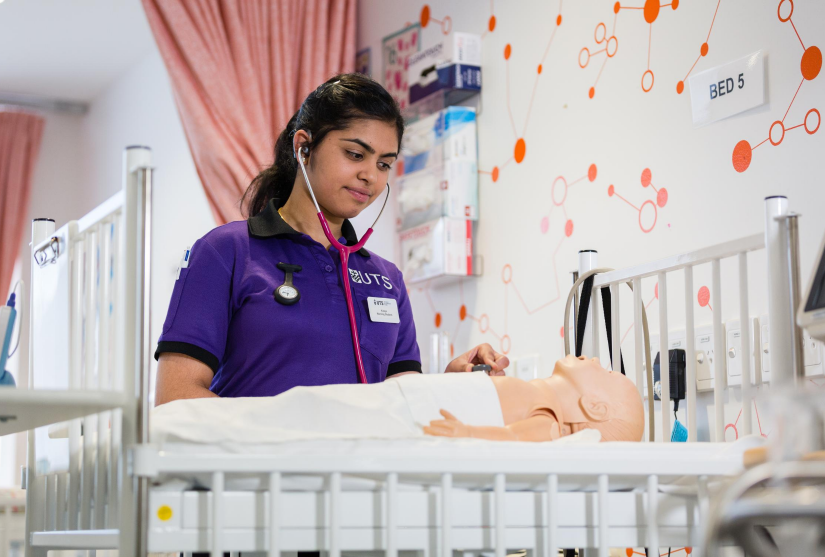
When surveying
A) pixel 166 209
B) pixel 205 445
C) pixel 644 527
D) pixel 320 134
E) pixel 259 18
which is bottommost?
pixel 644 527

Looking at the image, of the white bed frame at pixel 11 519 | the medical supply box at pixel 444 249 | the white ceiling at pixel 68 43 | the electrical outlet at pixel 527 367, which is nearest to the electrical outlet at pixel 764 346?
the electrical outlet at pixel 527 367

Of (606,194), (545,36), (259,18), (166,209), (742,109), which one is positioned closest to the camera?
(742,109)

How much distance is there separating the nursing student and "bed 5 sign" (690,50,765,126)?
0.70 metres

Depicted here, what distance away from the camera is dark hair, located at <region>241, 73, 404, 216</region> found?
1746 millimetres

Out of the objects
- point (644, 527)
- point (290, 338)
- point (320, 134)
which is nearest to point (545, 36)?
point (320, 134)

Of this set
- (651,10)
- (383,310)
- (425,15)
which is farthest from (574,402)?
(425,15)

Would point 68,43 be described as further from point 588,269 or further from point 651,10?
point 588,269

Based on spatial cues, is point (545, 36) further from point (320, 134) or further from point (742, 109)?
point (320, 134)

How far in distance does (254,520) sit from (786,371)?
806 mm

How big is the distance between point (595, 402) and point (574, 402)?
0.03 metres

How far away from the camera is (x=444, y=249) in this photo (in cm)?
281

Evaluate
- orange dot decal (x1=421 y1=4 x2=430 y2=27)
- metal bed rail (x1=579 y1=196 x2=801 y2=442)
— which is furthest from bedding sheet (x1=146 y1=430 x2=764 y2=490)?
orange dot decal (x1=421 y1=4 x2=430 y2=27)

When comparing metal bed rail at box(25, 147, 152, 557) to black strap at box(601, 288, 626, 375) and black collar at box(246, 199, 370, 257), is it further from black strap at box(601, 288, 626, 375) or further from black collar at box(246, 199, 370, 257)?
black strap at box(601, 288, 626, 375)

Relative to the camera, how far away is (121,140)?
4797mm
